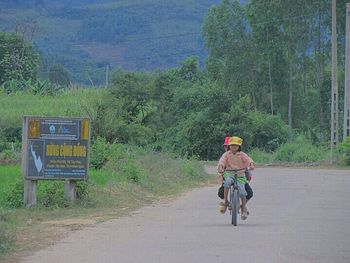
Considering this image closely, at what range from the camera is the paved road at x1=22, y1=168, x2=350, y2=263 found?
441 inches

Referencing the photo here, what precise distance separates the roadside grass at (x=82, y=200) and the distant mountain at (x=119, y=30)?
100 meters

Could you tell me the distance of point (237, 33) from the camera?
71000 millimetres

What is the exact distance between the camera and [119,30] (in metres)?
164

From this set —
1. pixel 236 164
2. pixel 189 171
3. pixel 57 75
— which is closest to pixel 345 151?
pixel 189 171

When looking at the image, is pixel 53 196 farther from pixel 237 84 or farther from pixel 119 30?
pixel 119 30

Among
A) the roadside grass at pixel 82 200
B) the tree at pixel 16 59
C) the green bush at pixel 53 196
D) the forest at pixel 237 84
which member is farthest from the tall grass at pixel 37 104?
the green bush at pixel 53 196

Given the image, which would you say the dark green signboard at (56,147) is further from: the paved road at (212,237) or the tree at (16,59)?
the tree at (16,59)

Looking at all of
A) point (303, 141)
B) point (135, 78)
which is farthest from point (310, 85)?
point (135, 78)

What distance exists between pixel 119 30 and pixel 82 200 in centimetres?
14766

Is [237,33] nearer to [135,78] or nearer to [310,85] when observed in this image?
[310,85]

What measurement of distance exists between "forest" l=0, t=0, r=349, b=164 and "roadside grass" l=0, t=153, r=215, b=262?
20614 millimetres

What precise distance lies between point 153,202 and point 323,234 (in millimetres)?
7908

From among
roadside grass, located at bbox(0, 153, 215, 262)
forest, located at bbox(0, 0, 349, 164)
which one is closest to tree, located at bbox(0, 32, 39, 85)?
forest, located at bbox(0, 0, 349, 164)

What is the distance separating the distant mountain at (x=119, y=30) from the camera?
147375 millimetres
